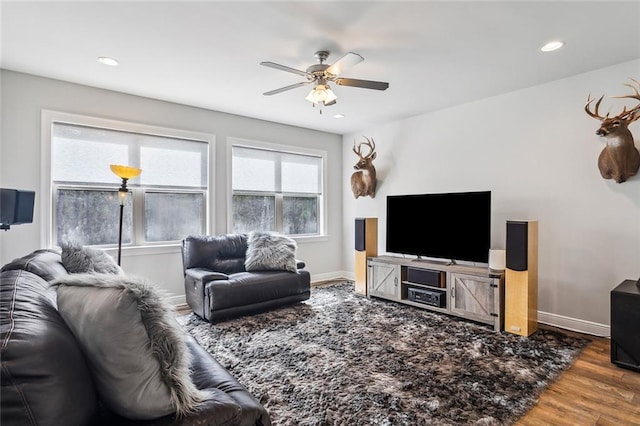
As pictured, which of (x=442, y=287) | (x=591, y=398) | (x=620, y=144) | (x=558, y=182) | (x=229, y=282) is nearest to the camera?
(x=591, y=398)

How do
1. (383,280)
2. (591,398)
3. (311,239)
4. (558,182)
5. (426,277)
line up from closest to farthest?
1. (591,398)
2. (558,182)
3. (426,277)
4. (383,280)
5. (311,239)

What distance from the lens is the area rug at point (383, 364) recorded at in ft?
6.49

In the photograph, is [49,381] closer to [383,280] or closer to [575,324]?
[383,280]

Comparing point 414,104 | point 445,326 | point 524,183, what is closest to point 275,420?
point 445,326

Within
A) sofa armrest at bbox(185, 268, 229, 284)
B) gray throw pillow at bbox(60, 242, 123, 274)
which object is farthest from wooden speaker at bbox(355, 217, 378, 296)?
gray throw pillow at bbox(60, 242, 123, 274)

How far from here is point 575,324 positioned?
3.34m

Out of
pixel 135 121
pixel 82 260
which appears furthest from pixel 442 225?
pixel 135 121

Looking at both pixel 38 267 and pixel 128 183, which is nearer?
pixel 38 267

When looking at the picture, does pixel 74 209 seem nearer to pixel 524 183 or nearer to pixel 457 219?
pixel 457 219

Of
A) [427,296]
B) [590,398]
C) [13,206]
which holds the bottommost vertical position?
[590,398]

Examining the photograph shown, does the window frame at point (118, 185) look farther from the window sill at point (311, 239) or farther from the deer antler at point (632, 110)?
the deer antler at point (632, 110)

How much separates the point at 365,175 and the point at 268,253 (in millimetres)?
2140

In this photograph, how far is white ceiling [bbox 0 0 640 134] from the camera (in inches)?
89.4

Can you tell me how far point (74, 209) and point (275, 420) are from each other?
3323mm
